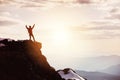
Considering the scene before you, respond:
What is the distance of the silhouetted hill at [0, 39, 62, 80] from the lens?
49250 millimetres

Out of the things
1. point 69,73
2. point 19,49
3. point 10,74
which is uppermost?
point 19,49

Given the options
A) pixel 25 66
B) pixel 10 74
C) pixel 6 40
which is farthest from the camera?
pixel 6 40

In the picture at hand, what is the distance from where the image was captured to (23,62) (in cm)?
5228

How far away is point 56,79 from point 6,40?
40.3ft

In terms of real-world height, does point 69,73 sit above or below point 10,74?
below

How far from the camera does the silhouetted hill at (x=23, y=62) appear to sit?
4925 centimetres

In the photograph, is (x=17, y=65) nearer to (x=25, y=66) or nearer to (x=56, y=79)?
(x=25, y=66)

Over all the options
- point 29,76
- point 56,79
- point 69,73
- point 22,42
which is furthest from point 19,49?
point 69,73

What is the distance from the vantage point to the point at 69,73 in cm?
13112

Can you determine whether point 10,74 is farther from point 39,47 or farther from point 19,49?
point 39,47

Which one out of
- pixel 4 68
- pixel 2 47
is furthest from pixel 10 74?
pixel 2 47

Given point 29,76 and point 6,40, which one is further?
point 6,40

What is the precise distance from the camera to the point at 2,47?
52.2m

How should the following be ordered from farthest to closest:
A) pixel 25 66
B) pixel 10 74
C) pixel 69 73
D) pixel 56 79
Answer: pixel 69 73 → pixel 56 79 → pixel 25 66 → pixel 10 74
